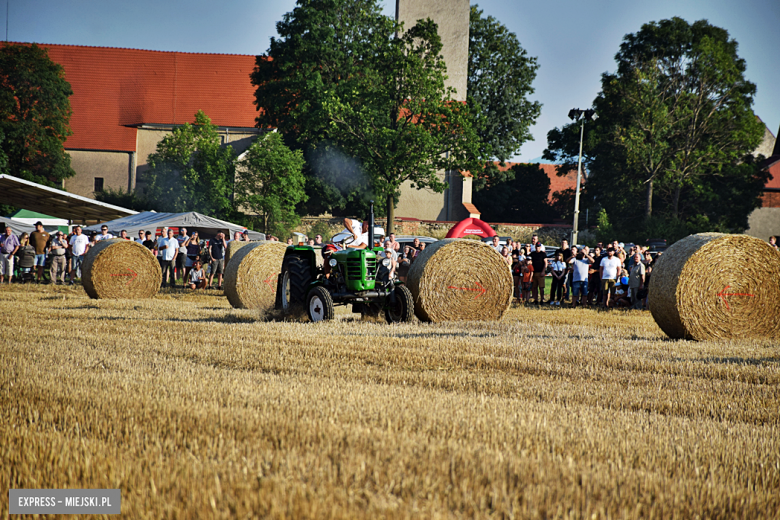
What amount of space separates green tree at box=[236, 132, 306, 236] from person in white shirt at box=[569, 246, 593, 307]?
24.4m

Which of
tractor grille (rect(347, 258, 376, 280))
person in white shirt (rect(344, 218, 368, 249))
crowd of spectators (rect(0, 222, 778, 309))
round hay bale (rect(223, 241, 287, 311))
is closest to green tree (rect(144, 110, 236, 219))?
crowd of spectators (rect(0, 222, 778, 309))

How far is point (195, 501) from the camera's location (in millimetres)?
2812

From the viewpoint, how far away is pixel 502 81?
4941 centimetres

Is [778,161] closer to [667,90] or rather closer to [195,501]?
[667,90]

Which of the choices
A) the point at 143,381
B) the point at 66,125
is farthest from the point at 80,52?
the point at 143,381

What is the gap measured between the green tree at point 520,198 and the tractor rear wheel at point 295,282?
45.5m

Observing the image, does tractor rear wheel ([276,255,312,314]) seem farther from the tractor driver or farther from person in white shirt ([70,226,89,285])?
person in white shirt ([70,226,89,285])

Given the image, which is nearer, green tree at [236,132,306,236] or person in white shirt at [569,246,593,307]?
person in white shirt at [569,246,593,307]

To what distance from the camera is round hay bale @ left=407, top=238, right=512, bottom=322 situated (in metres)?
11.7

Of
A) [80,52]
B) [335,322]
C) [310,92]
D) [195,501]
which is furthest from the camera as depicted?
[80,52]

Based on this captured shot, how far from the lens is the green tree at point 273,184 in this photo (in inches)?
1540

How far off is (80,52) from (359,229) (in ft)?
176

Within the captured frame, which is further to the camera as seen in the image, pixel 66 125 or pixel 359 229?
pixel 66 125

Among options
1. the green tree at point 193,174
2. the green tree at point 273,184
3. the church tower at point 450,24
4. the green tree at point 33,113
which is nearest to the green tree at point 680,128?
the church tower at point 450,24
